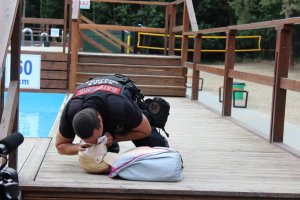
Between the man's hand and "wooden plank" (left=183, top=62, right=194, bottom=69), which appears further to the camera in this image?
"wooden plank" (left=183, top=62, right=194, bottom=69)

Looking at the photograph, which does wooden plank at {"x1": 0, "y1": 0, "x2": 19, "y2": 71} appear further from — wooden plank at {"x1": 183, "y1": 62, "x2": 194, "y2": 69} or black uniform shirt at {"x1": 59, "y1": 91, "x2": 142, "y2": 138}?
wooden plank at {"x1": 183, "y1": 62, "x2": 194, "y2": 69}

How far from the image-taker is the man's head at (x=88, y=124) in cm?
315

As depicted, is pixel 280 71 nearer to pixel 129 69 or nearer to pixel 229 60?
pixel 229 60

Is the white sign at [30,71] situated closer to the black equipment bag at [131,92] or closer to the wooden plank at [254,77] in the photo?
the wooden plank at [254,77]

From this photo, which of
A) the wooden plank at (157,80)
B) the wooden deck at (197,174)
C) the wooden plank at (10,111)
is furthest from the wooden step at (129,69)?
the wooden plank at (10,111)

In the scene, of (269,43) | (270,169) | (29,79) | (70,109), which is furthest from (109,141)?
(269,43)

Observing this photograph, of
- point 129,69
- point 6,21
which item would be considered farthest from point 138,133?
point 129,69

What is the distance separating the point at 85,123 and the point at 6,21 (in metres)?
0.71

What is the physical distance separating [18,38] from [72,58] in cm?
555

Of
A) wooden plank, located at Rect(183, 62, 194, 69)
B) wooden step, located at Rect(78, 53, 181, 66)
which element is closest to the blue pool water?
wooden step, located at Rect(78, 53, 181, 66)

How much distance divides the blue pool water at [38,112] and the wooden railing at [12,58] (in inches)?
142

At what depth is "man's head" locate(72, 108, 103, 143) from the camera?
3150 mm

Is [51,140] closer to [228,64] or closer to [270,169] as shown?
[270,169]

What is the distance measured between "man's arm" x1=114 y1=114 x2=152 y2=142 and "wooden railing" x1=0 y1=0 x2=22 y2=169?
0.68m
